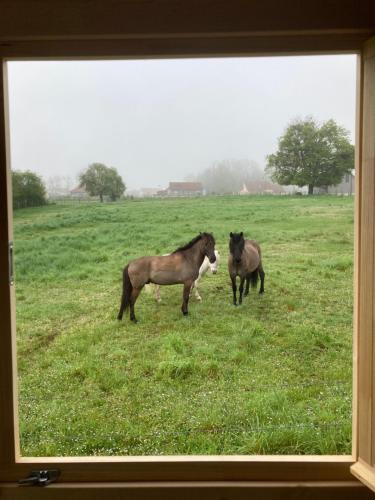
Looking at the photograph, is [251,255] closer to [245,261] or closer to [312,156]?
[245,261]

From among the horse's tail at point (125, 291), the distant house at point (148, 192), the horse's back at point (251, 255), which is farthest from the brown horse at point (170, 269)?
the distant house at point (148, 192)

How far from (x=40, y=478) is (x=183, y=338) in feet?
2.02

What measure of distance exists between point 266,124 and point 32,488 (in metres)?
1.40

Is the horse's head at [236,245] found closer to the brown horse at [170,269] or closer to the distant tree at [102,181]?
the brown horse at [170,269]

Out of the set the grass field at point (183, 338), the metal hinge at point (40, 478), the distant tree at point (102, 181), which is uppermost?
the distant tree at point (102, 181)

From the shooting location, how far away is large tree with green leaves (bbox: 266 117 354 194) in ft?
5.33

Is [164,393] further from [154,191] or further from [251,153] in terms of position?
[251,153]

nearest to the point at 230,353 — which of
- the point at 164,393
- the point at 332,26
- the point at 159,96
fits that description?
the point at 164,393

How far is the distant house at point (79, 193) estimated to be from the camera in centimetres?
165

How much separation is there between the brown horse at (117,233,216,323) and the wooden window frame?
0.40 m

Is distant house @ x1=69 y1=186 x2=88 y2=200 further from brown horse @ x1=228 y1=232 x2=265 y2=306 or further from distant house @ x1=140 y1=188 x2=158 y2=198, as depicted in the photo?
brown horse @ x1=228 y1=232 x2=265 y2=306

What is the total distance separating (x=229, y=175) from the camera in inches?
65.1

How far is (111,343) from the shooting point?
1616 millimetres

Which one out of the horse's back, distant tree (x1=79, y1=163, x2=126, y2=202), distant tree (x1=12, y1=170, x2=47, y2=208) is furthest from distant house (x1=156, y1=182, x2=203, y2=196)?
distant tree (x1=12, y1=170, x2=47, y2=208)
